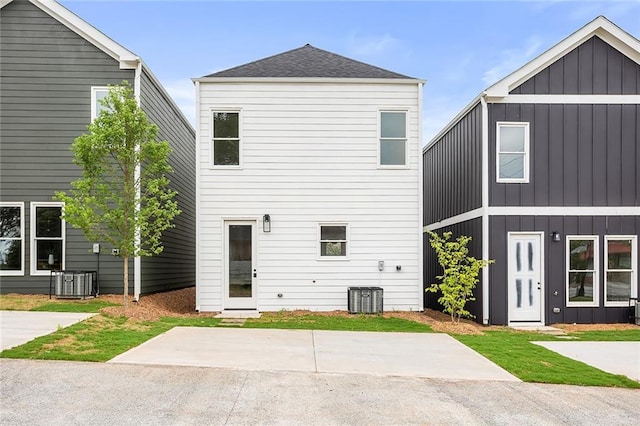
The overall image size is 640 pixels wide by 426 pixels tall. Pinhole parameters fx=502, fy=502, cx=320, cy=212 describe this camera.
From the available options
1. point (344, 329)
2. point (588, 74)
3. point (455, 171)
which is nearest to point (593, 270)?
point (455, 171)

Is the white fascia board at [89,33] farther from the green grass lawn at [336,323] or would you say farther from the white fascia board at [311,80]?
the green grass lawn at [336,323]

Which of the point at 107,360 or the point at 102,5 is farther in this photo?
the point at 102,5

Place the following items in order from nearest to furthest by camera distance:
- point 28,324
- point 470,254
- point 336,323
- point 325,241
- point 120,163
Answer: point 28,324, point 336,323, point 120,163, point 325,241, point 470,254

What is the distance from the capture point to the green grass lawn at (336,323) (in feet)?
35.4

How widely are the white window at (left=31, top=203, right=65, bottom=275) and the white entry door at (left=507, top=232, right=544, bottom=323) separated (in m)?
11.4

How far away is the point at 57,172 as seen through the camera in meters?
12.9

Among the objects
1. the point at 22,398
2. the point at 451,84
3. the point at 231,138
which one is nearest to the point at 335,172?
the point at 231,138

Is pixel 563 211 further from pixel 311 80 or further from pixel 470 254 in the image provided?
pixel 311 80

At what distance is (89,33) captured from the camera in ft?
42.4

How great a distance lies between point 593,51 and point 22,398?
1406 cm

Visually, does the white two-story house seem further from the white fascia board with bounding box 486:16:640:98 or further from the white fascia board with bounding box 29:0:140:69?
the white fascia board with bounding box 486:16:640:98

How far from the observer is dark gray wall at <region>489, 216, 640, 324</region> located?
1246 centimetres

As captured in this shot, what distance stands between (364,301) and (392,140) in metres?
4.31

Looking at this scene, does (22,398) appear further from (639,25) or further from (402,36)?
(402,36)
